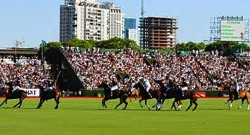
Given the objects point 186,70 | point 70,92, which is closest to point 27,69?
point 70,92

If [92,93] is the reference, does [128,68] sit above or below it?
above

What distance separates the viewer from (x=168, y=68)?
95.4 m

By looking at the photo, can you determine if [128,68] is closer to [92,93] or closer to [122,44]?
[92,93]

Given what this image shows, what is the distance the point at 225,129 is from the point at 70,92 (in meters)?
57.7

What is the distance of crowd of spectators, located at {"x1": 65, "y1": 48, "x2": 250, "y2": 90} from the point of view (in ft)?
290

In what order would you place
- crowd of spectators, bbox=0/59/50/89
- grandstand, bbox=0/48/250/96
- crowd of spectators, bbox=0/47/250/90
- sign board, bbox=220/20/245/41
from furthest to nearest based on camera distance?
sign board, bbox=220/20/245/41 < grandstand, bbox=0/48/250/96 < crowd of spectators, bbox=0/47/250/90 < crowd of spectators, bbox=0/59/50/89

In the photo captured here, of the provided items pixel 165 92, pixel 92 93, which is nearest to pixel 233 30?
pixel 92 93

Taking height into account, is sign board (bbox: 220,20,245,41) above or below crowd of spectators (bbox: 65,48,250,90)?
above

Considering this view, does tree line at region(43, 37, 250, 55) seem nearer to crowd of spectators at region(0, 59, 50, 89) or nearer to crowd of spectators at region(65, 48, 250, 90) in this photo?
crowd of spectators at region(65, 48, 250, 90)

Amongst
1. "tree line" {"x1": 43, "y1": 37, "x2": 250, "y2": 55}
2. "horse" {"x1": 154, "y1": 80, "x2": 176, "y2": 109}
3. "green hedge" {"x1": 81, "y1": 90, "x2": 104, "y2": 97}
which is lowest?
"green hedge" {"x1": 81, "y1": 90, "x2": 104, "y2": 97}

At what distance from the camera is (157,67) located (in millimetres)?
96000

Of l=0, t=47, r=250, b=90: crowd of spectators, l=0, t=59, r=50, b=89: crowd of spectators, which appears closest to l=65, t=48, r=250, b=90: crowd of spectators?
l=0, t=47, r=250, b=90: crowd of spectators

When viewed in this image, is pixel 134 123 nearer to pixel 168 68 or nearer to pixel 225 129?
pixel 225 129

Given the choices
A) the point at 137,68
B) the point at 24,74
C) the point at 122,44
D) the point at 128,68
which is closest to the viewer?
the point at 24,74
